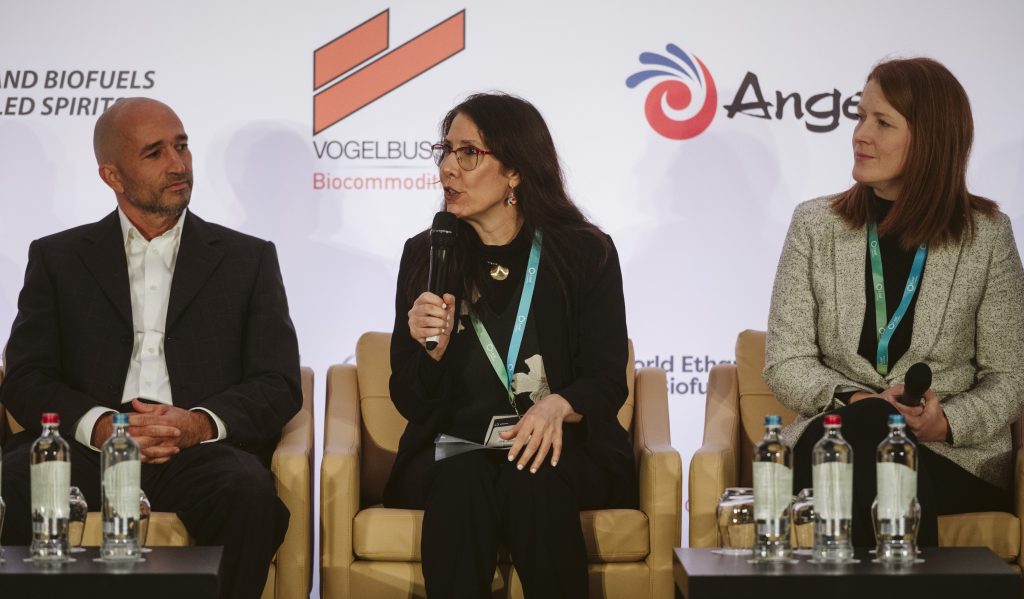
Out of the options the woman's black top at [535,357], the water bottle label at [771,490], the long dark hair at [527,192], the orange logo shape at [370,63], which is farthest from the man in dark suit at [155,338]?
the water bottle label at [771,490]

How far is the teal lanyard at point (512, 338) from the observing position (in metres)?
3.83

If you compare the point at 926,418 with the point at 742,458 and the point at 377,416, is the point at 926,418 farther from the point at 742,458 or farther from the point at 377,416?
the point at 377,416

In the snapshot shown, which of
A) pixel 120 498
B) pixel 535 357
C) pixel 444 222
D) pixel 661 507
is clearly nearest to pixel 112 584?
pixel 120 498

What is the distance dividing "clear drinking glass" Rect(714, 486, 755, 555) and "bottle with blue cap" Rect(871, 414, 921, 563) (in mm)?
297

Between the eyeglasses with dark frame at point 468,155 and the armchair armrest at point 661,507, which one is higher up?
the eyeglasses with dark frame at point 468,155

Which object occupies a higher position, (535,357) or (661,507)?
(535,357)

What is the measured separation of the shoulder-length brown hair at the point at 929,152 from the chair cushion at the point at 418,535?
1180 millimetres

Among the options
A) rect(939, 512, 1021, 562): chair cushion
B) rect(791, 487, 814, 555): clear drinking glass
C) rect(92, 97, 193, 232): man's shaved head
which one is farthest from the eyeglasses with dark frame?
rect(939, 512, 1021, 562): chair cushion

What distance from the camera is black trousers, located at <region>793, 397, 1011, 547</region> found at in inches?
136

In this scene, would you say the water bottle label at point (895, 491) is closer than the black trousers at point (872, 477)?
Yes

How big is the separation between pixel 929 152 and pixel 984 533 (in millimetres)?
1108

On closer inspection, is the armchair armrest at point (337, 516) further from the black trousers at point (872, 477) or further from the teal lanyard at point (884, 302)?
the teal lanyard at point (884, 302)

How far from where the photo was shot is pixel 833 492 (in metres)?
2.83

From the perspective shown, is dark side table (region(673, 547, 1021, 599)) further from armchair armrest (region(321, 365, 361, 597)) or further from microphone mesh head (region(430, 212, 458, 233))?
armchair armrest (region(321, 365, 361, 597))
